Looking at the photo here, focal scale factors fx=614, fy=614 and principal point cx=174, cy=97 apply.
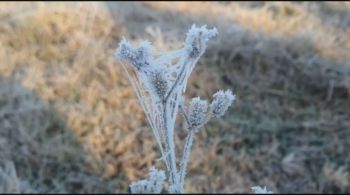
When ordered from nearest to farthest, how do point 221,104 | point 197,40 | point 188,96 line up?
point 197,40
point 221,104
point 188,96

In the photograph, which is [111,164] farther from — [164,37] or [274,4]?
[274,4]

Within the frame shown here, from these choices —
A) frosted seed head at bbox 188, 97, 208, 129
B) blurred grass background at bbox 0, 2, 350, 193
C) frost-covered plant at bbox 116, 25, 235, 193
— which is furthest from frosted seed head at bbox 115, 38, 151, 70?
blurred grass background at bbox 0, 2, 350, 193

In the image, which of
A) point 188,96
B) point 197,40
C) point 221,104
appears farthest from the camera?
point 188,96

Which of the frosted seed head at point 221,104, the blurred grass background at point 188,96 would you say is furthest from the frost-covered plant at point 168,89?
the blurred grass background at point 188,96

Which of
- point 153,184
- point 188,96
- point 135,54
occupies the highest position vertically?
point 188,96

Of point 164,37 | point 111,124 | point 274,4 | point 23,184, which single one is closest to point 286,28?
point 274,4

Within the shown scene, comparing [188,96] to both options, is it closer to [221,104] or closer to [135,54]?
[221,104]

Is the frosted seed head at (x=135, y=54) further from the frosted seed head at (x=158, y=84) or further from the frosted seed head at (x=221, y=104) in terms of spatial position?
the frosted seed head at (x=221, y=104)

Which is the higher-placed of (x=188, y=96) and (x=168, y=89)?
(x=188, y=96)

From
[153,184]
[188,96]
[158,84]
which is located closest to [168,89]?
[158,84]
